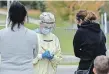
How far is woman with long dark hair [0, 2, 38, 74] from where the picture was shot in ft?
15.8

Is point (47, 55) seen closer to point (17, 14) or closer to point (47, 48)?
point (47, 48)

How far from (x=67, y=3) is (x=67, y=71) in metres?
31.6

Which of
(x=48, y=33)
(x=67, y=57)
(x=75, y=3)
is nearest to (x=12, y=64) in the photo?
(x=48, y=33)

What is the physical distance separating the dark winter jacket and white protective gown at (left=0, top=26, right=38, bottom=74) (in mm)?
1360

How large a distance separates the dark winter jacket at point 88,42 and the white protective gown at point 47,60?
0.32 meters

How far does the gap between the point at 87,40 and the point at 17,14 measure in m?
1.52

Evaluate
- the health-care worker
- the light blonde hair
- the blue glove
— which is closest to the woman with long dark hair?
the blue glove

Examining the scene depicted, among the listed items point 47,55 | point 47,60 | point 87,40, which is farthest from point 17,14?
point 87,40

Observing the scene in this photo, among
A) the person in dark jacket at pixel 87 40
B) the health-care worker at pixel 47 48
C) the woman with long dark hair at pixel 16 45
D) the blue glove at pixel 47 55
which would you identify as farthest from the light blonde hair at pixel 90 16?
the woman with long dark hair at pixel 16 45

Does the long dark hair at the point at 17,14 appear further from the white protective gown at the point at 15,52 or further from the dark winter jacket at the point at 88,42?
the dark winter jacket at the point at 88,42

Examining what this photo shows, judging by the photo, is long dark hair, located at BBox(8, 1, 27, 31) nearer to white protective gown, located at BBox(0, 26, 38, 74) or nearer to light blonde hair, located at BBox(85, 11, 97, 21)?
white protective gown, located at BBox(0, 26, 38, 74)

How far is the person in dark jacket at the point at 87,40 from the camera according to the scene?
19.9ft

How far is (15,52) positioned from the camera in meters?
4.83

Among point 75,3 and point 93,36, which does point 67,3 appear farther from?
point 93,36
